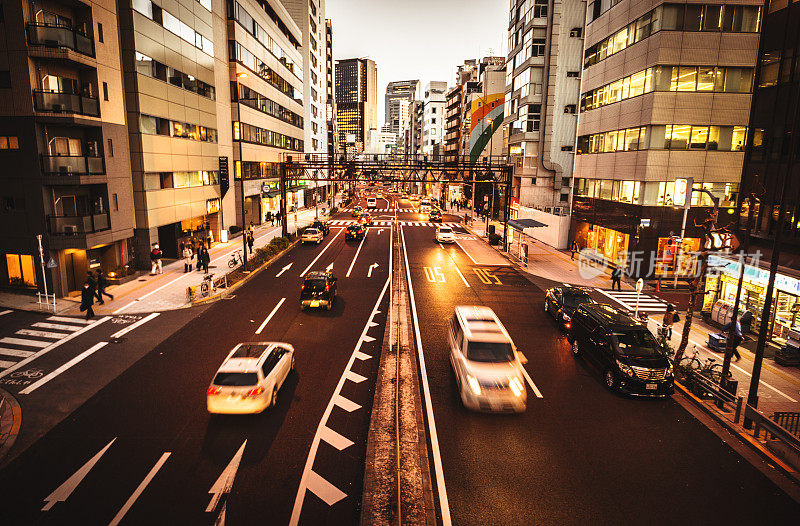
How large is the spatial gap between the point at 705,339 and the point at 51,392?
26148 mm

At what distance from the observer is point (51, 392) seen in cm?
1351

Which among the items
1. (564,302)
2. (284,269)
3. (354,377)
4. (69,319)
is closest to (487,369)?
(354,377)

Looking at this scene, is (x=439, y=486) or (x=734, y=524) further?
(x=439, y=486)

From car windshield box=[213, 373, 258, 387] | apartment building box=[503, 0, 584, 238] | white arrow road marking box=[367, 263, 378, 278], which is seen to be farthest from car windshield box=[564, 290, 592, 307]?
apartment building box=[503, 0, 584, 238]

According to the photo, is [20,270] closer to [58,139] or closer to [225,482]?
[58,139]

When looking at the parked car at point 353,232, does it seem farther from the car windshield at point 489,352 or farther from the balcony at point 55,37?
the car windshield at point 489,352

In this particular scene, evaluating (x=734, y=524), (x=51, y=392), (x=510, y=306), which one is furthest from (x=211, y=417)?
(x=510, y=306)

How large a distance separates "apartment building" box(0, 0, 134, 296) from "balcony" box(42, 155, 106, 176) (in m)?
0.05

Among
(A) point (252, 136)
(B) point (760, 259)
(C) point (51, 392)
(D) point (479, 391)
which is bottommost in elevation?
(C) point (51, 392)

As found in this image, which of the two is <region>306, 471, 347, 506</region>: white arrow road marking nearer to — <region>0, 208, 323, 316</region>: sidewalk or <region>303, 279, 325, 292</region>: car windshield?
<region>303, 279, 325, 292</region>: car windshield

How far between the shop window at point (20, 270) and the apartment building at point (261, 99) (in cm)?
1833

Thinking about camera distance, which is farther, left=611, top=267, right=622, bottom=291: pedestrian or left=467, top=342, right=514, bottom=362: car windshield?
left=611, top=267, right=622, bottom=291: pedestrian

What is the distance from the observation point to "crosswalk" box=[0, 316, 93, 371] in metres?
16.2

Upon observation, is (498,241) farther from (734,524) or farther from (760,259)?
(734,524)
